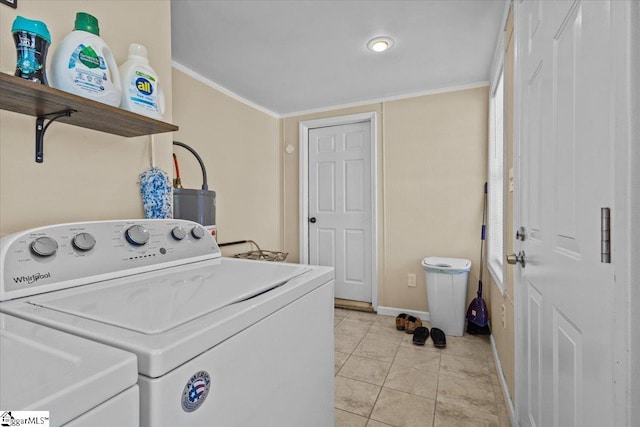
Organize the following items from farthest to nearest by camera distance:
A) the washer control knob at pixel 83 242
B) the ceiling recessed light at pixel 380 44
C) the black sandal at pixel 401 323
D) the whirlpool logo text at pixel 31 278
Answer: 1. the black sandal at pixel 401 323
2. the ceiling recessed light at pixel 380 44
3. the washer control knob at pixel 83 242
4. the whirlpool logo text at pixel 31 278

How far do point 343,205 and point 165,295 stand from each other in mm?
2789

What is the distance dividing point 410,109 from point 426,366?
89.2 inches

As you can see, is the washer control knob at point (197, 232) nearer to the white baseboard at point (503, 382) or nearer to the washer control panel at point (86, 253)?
the washer control panel at point (86, 253)

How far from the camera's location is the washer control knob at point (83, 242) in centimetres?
85

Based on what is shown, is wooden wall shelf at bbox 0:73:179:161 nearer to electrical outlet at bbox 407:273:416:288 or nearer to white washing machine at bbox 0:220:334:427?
white washing machine at bbox 0:220:334:427

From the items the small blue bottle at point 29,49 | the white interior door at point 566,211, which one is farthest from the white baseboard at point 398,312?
the small blue bottle at point 29,49

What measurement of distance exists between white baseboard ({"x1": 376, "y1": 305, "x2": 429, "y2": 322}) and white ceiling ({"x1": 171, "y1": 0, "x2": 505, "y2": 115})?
214 cm

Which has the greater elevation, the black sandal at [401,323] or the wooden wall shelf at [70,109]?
the wooden wall shelf at [70,109]

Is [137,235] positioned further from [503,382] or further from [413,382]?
[503,382]

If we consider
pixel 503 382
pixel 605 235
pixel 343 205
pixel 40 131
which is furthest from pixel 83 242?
pixel 343 205

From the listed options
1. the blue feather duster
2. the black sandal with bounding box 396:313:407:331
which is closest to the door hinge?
the blue feather duster

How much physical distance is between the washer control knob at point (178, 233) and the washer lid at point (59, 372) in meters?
0.60

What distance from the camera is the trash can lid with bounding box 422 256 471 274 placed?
2576 millimetres

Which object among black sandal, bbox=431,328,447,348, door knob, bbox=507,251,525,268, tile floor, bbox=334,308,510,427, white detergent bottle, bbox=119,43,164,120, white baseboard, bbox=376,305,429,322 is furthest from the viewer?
white baseboard, bbox=376,305,429,322
